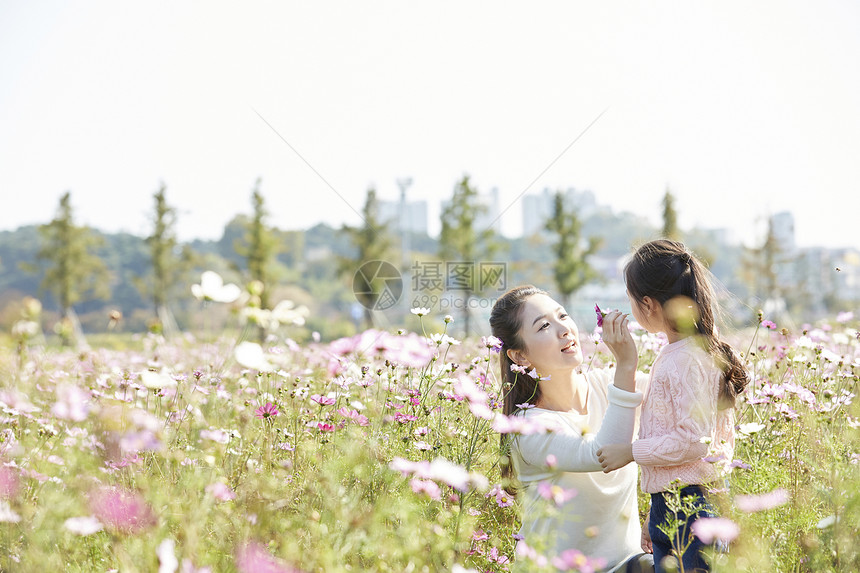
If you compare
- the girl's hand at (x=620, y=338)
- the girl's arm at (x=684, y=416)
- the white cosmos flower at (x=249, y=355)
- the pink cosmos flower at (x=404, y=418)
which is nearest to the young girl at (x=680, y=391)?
the girl's arm at (x=684, y=416)

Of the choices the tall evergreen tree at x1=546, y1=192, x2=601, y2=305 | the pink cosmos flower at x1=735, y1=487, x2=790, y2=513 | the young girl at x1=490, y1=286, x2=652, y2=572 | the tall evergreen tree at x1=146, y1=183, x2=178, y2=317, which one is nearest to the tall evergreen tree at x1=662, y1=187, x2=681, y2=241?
the tall evergreen tree at x1=546, y1=192, x2=601, y2=305

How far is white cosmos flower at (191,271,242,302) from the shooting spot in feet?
5.48

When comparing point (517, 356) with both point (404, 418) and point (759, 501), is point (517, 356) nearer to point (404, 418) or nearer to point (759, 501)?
point (404, 418)

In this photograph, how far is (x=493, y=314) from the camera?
2221 mm

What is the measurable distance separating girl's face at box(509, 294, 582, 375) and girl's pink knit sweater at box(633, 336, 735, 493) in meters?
0.27

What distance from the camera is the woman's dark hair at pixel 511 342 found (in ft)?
7.01

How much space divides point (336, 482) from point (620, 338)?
0.88m

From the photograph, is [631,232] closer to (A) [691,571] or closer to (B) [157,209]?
(B) [157,209]

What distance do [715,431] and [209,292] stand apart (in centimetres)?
150

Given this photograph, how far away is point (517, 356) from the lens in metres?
2.15

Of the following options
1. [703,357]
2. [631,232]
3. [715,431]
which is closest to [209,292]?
[703,357]

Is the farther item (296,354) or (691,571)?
(296,354)

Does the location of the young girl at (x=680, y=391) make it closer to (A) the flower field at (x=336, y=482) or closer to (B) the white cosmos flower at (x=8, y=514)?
(A) the flower field at (x=336, y=482)

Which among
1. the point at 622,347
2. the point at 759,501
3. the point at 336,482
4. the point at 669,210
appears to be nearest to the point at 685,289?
the point at 622,347
